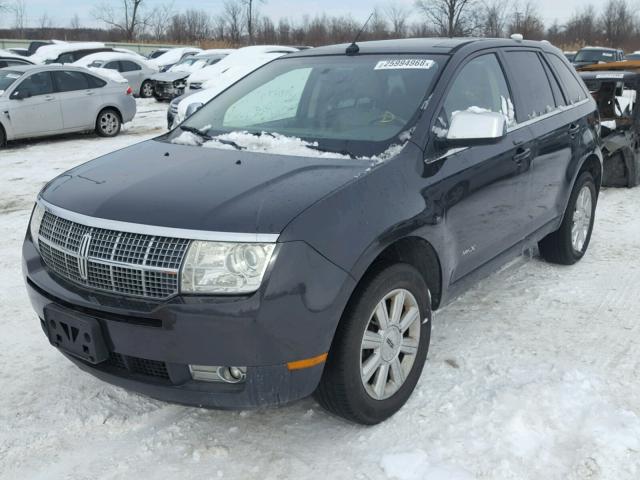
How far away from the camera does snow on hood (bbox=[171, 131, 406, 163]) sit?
10.1 ft

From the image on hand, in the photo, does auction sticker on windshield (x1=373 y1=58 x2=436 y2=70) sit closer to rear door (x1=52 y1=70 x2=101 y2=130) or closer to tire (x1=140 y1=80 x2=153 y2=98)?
rear door (x1=52 y1=70 x2=101 y2=130)

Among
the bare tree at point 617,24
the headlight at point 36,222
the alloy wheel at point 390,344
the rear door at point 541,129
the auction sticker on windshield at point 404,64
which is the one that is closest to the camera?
the alloy wheel at point 390,344

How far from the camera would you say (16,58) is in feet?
51.0

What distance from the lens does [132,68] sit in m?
21.7

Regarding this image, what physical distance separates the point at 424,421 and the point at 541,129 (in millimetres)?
2269

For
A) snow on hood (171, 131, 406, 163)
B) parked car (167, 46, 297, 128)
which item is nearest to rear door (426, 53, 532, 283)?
snow on hood (171, 131, 406, 163)

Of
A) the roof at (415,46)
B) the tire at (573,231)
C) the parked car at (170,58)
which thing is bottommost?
the tire at (573,231)

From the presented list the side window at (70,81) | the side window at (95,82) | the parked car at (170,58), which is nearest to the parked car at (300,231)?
the side window at (70,81)

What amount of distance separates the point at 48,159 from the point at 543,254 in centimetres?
829

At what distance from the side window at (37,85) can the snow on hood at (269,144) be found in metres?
9.45

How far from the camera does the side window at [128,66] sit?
21500 mm

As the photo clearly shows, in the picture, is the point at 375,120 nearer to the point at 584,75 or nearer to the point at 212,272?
the point at 212,272

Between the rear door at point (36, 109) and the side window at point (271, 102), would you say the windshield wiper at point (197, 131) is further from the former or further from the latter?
the rear door at point (36, 109)

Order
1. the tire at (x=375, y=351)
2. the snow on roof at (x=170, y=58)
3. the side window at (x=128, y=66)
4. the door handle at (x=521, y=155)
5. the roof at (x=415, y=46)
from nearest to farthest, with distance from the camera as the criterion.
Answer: the tire at (x=375, y=351)
the roof at (x=415, y=46)
the door handle at (x=521, y=155)
the side window at (x=128, y=66)
the snow on roof at (x=170, y=58)
